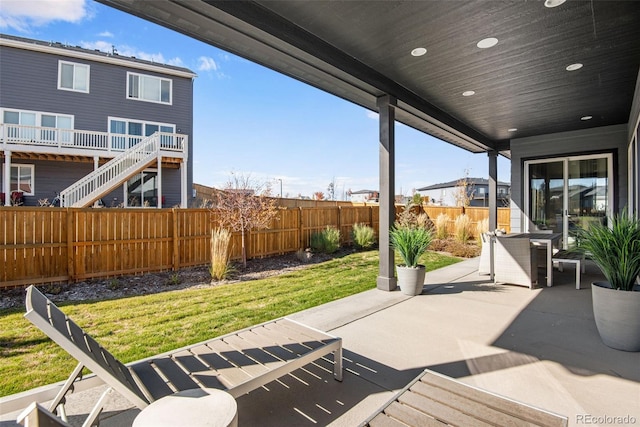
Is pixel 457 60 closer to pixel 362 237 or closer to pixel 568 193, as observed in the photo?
pixel 568 193

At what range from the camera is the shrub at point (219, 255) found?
5922 mm

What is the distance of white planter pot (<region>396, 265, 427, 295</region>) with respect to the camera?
15.3 feet

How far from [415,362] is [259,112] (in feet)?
50.1

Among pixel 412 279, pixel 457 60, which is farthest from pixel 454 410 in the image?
pixel 457 60

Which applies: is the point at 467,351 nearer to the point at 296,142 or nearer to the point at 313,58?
the point at 313,58

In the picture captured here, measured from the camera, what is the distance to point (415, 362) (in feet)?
8.73

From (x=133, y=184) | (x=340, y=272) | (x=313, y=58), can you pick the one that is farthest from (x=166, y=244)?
(x=133, y=184)

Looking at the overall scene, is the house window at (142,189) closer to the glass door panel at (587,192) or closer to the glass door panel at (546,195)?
the glass door panel at (546,195)

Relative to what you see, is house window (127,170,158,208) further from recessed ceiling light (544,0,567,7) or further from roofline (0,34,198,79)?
recessed ceiling light (544,0,567,7)

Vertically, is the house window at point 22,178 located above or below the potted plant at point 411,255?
above

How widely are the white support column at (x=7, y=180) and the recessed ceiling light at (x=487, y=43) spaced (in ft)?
46.1

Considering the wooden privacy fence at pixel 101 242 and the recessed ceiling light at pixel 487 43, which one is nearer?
the recessed ceiling light at pixel 487 43

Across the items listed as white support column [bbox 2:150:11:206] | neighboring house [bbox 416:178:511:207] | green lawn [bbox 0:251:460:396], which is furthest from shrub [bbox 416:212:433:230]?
neighboring house [bbox 416:178:511:207]

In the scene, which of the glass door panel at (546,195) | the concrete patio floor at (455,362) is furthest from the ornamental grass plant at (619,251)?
the glass door panel at (546,195)
